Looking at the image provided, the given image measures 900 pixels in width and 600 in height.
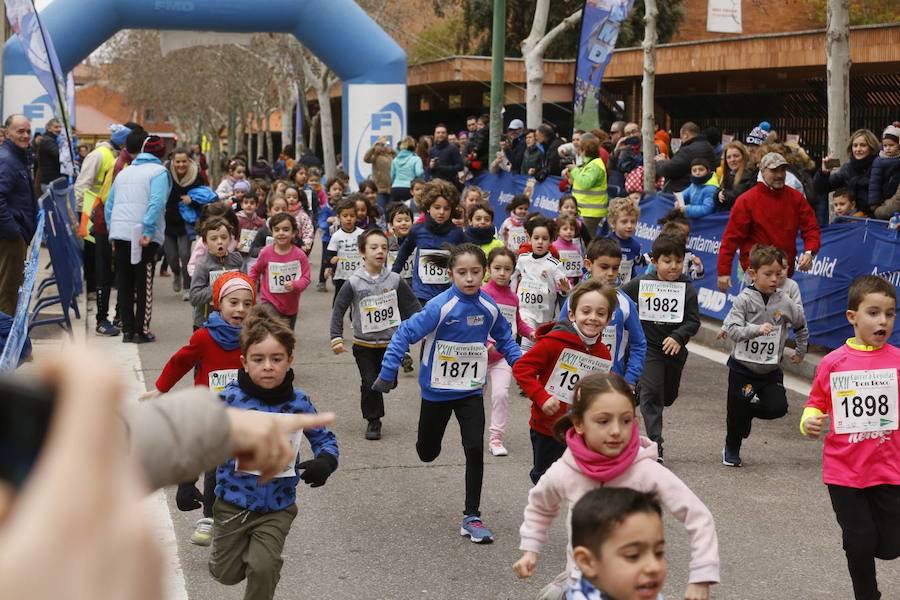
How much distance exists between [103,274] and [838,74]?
7482 mm

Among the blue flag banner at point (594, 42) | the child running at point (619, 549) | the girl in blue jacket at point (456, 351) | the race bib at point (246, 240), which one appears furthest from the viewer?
the blue flag banner at point (594, 42)

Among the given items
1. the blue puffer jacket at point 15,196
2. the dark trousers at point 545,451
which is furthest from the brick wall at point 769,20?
the dark trousers at point 545,451

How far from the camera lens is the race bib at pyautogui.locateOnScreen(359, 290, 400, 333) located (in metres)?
8.92

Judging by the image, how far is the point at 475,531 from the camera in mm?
6512

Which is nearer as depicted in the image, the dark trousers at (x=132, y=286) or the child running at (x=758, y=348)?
the child running at (x=758, y=348)

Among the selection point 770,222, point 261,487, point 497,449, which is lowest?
point 497,449

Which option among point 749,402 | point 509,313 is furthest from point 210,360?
point 749,402

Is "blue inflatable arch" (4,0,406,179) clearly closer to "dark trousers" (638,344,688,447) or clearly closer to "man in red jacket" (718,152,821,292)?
"man in red jacket" (718,152,821,292)

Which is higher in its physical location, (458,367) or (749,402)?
(458,367)

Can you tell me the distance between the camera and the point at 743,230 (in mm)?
10609

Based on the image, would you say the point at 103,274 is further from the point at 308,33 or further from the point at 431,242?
the point at 308,33

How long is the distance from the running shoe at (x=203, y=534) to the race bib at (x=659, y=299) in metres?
3.26

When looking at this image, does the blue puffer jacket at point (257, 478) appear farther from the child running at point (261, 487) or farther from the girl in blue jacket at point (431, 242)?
the girl in blue jacket at point (431, 242)

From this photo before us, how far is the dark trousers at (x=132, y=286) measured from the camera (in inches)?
494
